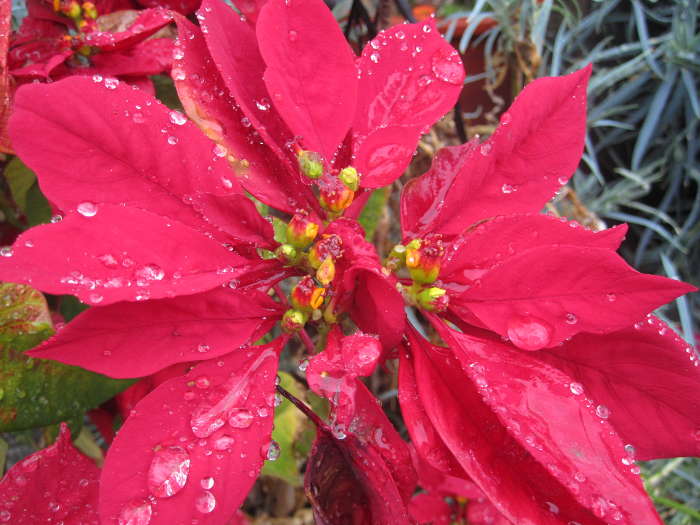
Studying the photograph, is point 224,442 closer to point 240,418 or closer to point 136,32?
point 240,418

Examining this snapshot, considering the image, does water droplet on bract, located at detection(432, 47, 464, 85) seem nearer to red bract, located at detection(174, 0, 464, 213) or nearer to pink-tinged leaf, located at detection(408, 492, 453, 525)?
red bract, located at detection(174, 0, 464, 213)

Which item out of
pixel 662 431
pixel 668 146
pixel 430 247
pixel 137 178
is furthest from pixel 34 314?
pixel 668 146

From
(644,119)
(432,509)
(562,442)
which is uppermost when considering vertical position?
(562,442)

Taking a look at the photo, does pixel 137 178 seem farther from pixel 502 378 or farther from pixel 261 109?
pixel 502 378

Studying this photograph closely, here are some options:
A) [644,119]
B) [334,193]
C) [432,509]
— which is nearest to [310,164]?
[334,193]

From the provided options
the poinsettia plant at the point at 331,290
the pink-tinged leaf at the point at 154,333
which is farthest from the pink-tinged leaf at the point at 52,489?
the pink-tinged leaf at the point at 154,333

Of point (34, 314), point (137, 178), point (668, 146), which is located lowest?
Result: point (668, 146)
